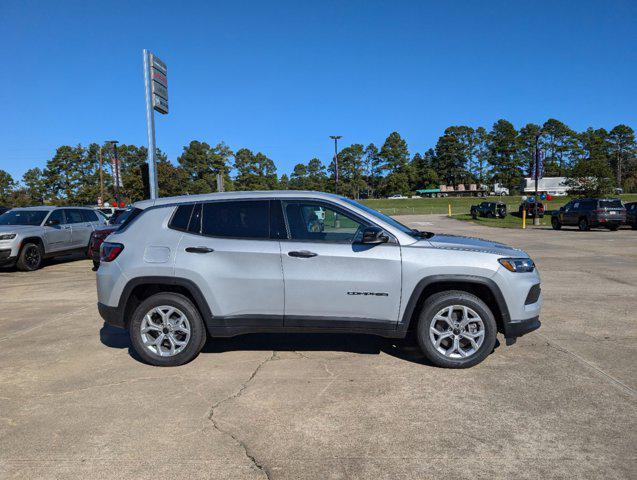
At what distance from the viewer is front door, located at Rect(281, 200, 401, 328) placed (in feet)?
14.2

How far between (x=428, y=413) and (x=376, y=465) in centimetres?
84

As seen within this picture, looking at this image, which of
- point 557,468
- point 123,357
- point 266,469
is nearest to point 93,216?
point 123,357

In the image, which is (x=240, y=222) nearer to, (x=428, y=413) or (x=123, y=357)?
(x=123, y=357)

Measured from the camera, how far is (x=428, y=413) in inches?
139

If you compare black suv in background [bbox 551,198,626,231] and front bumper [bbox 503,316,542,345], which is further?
black suv in background [bbox 551,198,626,231]

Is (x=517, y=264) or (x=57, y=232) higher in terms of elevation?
(x=57, y=232)

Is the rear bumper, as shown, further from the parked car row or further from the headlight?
the parked car row

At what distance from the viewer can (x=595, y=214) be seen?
23.2m

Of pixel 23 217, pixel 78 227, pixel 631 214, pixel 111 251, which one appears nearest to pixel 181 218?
pixel 111 251

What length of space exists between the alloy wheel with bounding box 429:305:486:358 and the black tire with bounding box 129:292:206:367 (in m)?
2.28

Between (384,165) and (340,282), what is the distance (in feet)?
434

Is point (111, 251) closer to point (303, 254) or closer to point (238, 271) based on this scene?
point (238, 271)

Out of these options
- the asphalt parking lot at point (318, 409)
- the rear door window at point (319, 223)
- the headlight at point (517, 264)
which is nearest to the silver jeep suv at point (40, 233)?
the asphalt parking lot at point (318, 409)

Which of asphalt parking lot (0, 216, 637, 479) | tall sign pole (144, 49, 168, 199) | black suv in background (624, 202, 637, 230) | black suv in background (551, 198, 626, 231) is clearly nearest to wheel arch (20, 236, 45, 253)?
tall sign pole (144, 49, 168, 199)
